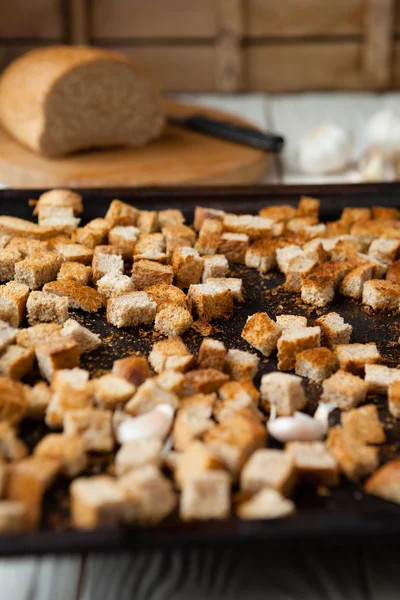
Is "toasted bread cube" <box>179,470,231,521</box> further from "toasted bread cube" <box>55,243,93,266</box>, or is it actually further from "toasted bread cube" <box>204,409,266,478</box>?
"toasted bread cube" <box>55,243,93,266</box>

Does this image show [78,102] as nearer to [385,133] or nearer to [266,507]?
A: [385,133]

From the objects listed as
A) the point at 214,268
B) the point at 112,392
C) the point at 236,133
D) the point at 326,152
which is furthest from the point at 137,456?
the point at 326,152

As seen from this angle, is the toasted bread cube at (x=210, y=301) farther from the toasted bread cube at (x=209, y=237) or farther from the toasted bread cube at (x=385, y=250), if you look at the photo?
the toasted bread cube at (x=385, y=250)

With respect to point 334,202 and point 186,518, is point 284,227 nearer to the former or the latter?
point 334,202

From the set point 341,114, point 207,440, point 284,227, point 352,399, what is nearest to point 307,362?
point 352,399

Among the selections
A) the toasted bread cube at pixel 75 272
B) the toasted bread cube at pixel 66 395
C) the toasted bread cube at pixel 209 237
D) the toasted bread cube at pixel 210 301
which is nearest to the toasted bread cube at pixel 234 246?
the toasted bread cube at pixel 209 237

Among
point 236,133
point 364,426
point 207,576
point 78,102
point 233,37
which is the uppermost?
point 233,37

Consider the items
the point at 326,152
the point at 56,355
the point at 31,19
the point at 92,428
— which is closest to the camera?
the point at 92,428
